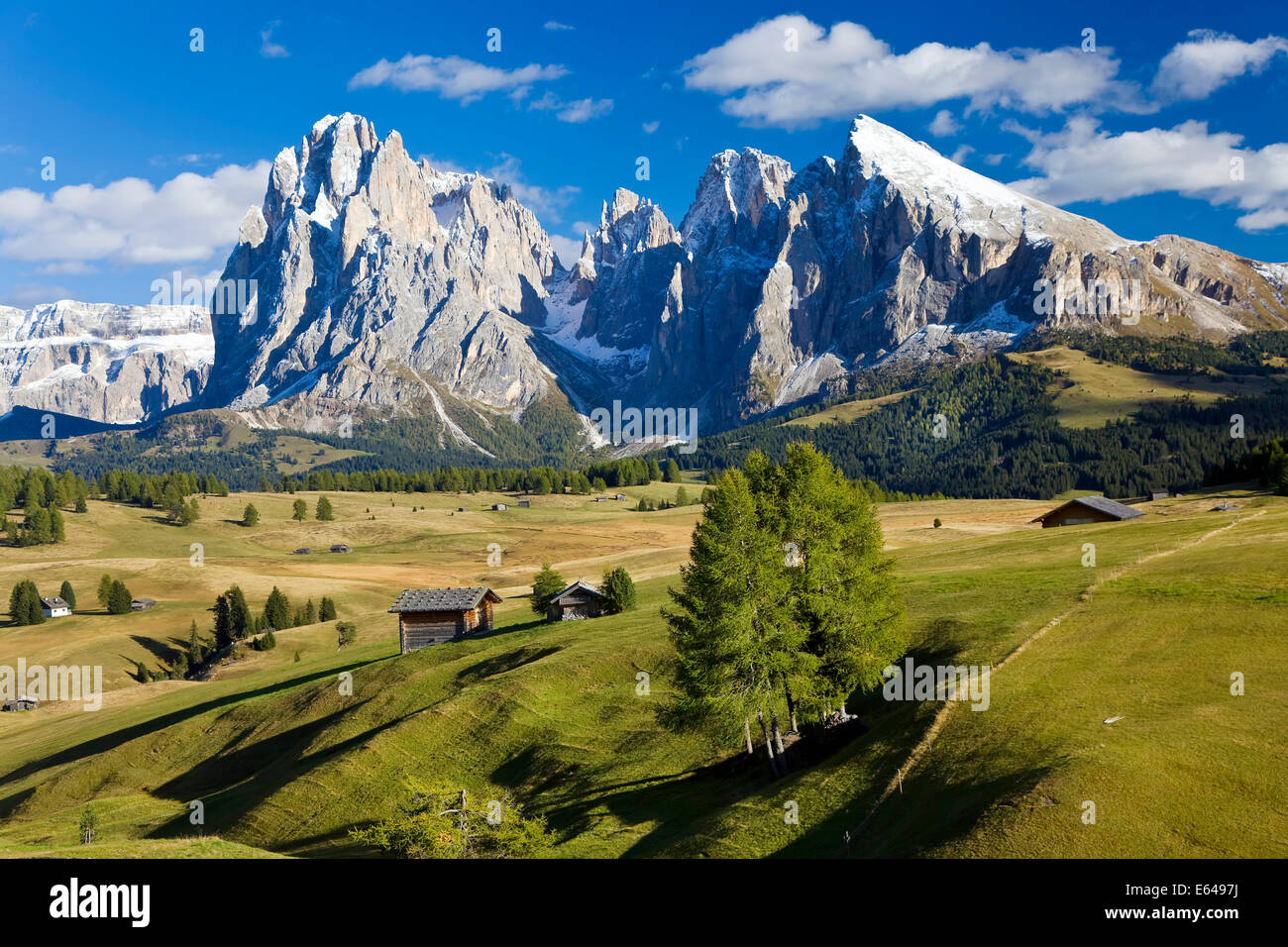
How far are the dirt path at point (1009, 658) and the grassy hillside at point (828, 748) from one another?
0.21 meters

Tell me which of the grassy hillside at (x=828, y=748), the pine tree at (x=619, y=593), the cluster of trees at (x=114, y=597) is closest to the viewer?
the grassy hillside at (x=828, y=748)

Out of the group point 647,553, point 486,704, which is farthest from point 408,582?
point 486,704

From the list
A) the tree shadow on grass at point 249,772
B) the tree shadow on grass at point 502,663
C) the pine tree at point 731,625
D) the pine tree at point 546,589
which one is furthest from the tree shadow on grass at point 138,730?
the pine tree at point 731,625

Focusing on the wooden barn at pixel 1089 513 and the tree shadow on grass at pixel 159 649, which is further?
the tree shadow on grass at pixel 159 649

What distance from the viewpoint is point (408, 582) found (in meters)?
151

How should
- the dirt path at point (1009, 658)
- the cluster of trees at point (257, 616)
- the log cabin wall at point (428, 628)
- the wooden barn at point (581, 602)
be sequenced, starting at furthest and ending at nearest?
the cluster of trees at point (257, 616) < the log cabin wall at point (428, 628) < the wooden barn at point (581, 602) < the dirt path at point (1009, 658)

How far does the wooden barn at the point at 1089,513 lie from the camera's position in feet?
308

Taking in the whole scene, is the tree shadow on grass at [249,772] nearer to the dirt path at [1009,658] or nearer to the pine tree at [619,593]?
the pine tree at [619,593]

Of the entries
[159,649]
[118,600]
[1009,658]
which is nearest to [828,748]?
[1009,658]

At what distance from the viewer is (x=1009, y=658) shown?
138 ft

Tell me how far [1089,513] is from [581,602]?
5577cm

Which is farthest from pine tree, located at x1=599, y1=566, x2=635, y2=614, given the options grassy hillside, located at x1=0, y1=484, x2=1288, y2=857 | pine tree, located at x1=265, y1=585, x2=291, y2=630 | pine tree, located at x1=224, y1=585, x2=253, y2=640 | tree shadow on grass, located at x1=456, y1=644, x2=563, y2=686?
pine tree, located at x1=224, y1=585, x2=253, y2=640

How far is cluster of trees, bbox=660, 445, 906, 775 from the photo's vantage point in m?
42.4
